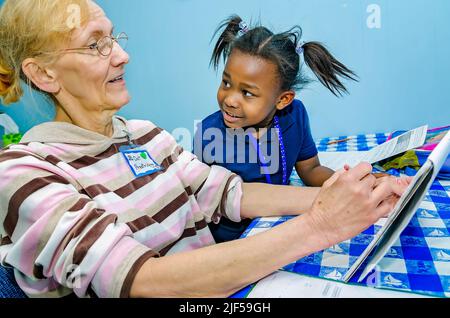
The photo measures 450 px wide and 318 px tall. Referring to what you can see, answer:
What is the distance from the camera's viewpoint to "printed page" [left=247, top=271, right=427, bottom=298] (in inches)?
28.6

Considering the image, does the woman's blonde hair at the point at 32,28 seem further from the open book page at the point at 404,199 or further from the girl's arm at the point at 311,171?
the girl's arm at the point at 311,171

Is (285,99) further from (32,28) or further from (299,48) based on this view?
(32,28)

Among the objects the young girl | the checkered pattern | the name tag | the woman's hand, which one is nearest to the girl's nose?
the young girl

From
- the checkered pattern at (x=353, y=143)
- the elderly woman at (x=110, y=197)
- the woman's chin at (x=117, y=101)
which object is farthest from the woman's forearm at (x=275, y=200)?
the checkered pattern at (x=353, y=143)

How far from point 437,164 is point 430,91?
97.8 inches

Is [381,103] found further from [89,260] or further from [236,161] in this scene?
[89,260]

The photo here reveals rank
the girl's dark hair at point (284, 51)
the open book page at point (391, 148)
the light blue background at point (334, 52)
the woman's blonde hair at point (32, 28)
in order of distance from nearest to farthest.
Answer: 1. the woman's blonde hair at point (32, 28)
2. the open book page at point (391, 148)
3. the girl's dark hair at point (284, 51)
4. the light blue background at point (334, 52)

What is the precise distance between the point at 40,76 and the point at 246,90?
0.73m

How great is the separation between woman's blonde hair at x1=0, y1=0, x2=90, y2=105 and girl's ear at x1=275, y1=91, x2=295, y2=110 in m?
0.81

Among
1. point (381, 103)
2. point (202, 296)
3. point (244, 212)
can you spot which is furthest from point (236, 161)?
point (381, 103)

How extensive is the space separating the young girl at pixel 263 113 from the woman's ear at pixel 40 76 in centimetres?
59

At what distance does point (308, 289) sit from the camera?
2.49ft

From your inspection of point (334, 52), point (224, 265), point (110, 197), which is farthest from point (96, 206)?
point (334, 52)

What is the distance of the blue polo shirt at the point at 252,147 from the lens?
4.80 feet
